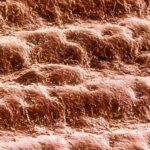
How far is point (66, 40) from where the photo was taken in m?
1.70

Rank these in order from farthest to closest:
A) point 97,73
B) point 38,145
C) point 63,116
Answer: point 97,73
point 63,116
point 38,145

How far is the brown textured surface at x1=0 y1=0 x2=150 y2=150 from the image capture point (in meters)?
1.49

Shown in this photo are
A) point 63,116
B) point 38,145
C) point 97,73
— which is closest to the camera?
point 38,145

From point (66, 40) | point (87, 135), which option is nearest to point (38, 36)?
point (66, 40)

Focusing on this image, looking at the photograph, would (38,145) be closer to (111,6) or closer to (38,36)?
(38,36)

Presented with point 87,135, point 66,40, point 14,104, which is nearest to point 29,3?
point 66,40

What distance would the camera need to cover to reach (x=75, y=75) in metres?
1.62

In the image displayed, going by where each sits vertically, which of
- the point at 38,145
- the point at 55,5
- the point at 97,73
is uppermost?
the point at 55,5

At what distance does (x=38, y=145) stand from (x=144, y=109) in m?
0.40

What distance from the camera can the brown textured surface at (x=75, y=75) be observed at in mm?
1494

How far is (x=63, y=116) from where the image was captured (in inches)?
60.4

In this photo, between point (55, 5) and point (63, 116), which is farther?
point (55, 5)

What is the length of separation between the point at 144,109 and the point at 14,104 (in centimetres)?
44

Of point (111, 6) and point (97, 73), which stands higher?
point (111, 6)
